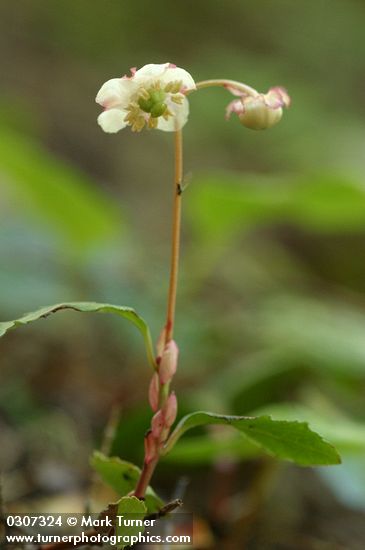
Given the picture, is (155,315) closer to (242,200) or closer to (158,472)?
(242,200)

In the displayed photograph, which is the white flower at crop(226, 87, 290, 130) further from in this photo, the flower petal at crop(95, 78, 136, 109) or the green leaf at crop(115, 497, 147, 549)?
the green leaf at crop(115, 497, 147, 549)

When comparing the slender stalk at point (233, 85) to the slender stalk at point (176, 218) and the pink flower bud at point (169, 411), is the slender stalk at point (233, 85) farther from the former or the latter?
the pink flower bud at point (169, 411)

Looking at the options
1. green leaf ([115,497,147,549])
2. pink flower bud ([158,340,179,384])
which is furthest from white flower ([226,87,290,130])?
green leaf ([115,497,147,549])

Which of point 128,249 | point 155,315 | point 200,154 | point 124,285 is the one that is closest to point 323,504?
point 155,315

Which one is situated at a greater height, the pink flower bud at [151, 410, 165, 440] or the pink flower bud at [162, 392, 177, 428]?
the pink flower bud at [162, 392, 177, 428]

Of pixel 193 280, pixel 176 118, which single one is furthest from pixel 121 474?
pixel 193 280

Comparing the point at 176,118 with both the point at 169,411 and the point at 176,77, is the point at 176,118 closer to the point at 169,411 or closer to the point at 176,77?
the point at 176,77

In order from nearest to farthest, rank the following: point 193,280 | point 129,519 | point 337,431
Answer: point 129,519 < point 337,431 < point 193,280
